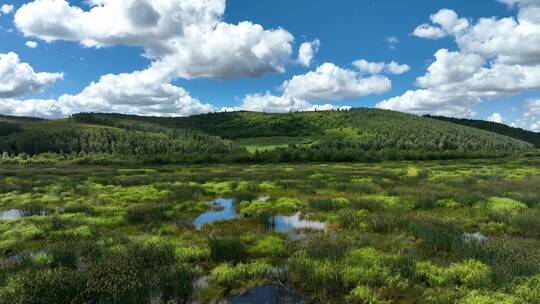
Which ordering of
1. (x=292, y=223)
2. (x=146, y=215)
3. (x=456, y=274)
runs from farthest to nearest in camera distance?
(x=146, y=215) < (x=292, y=223) < (x=456, y=274)

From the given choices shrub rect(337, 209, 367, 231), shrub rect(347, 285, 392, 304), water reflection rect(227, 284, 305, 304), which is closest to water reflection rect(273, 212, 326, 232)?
shrub rect(337, 209, 367, 231)

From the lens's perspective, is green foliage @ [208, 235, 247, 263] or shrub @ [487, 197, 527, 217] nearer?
green foliage @ [208, 235, 247, 263]

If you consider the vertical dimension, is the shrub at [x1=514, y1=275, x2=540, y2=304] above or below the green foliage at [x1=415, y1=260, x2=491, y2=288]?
above

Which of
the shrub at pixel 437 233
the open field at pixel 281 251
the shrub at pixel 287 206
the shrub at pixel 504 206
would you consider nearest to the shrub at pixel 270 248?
the open field at pixel 281 251

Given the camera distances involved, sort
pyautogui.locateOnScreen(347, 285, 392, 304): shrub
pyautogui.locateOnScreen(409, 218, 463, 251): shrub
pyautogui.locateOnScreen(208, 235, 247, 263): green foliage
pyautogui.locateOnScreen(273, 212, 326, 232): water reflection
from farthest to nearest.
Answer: pyautogui.locateOnScreen(273, 212, 326, 232): water reflection → pyautogui.locateOnScreen(409, 218, 463, 251): shrub → pyautogui.locateOnScreen(208, 235, 247, 263): green foliage → pyautogui.locateOnScreen(347, 285, 392, 304): shrub

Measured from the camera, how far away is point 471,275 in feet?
37.4

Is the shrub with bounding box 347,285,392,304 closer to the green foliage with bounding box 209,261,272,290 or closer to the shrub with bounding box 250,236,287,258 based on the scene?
the green foliage with bounding box 209,261,272,290

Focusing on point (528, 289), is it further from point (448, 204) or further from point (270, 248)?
point (448, 204)

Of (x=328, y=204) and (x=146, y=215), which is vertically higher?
(x=328, y=204)

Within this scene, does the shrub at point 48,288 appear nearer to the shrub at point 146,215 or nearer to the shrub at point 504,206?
the shrub at point 146,215

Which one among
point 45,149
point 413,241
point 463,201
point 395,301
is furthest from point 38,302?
point 45,149

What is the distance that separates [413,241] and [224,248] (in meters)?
8.64

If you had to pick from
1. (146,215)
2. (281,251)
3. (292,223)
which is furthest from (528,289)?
(146,215)

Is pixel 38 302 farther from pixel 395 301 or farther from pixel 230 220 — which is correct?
pixel 230 220
